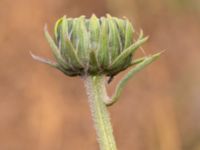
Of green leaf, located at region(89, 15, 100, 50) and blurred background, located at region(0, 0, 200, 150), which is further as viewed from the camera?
blurred background, located at region(0, 0, 200, 150)

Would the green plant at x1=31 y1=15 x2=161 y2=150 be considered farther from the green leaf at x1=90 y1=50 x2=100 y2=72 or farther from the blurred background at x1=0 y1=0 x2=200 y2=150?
the blurred background at x1=0 y1=0 x2=200 y2=150

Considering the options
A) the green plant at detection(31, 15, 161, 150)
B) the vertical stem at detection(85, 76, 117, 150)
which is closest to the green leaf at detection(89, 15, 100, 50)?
the green plant at detection(31, 15, 161, 150)

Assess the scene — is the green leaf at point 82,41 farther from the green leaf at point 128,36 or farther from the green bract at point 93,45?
the green leaf at point 128,36

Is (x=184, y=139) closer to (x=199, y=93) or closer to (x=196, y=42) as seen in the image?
(x=199, y=93)

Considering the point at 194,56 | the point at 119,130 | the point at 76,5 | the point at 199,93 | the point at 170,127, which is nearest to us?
the point at 170,127

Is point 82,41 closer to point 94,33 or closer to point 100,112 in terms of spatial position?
point 94,33

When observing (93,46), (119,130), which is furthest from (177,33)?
(93,46)
